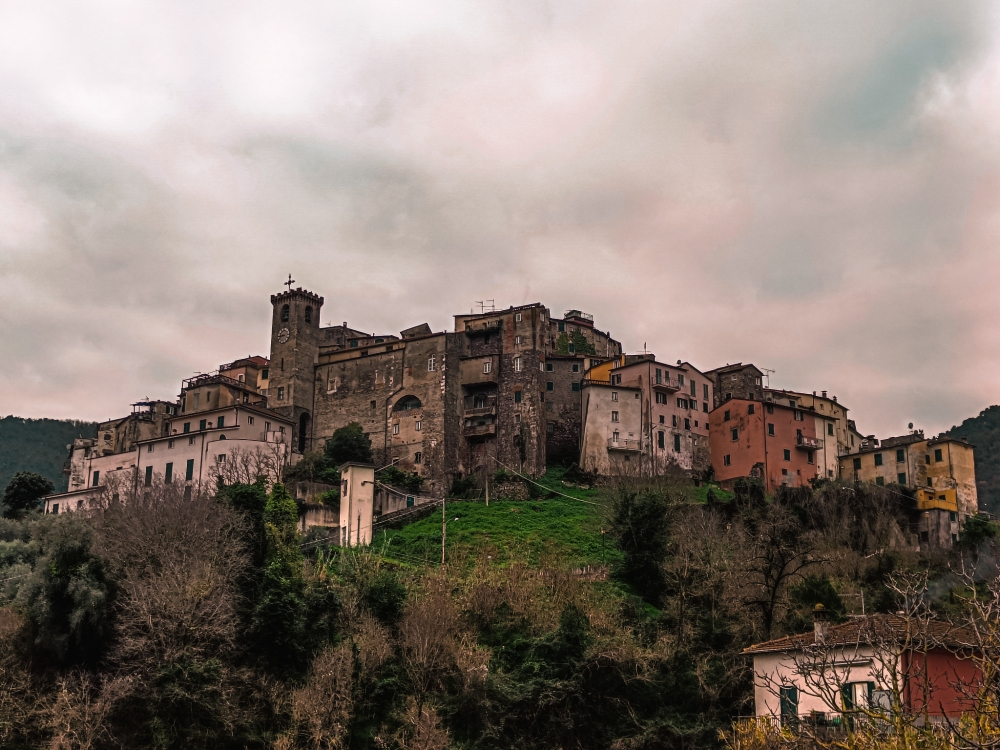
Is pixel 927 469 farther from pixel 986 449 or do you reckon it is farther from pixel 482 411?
pixel 986 449

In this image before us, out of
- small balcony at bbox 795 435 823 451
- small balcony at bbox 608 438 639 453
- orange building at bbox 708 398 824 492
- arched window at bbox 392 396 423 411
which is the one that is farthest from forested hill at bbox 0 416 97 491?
small balcony at bbox 795 435 823 451

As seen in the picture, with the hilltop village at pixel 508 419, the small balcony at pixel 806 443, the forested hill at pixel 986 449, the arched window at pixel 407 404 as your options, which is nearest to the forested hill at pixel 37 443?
the hilltop village at pixel 508 419

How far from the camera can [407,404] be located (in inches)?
3278

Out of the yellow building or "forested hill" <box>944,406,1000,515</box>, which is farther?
"forested hill" <box>944,406,1000,515</box>

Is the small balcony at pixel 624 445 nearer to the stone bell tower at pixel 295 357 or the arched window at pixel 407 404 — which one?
the arched window at pixel 407 404

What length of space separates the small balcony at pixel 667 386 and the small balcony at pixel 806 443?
9364 mm

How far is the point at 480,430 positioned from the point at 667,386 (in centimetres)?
1417

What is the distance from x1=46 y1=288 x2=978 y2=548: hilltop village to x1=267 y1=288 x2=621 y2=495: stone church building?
11cm

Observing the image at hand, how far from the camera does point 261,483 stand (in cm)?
5403

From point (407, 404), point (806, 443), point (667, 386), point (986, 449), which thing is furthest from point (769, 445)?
point (986, 449)

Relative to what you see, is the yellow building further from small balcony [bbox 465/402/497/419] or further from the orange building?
small balcony [bbox 465/402/497/419]

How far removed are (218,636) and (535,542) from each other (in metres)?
22.4

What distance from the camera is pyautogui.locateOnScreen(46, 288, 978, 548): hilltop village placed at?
7738 cm

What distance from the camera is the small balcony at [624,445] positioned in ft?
263
